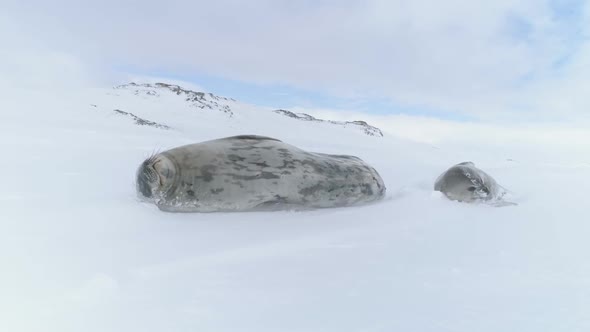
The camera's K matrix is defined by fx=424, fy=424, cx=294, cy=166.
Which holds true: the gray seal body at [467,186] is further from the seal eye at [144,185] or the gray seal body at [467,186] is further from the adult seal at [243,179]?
the seal eye at [144,185]

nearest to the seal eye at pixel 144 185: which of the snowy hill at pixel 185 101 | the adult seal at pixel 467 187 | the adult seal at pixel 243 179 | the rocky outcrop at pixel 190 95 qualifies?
the adult seal at pixel 243 179

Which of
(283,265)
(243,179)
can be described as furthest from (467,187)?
(283,265)

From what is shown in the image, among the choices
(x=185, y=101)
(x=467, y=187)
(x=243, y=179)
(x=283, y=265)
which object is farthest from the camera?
(x=185, y=101)

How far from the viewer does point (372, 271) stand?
1.66 m

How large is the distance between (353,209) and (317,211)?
29 cm

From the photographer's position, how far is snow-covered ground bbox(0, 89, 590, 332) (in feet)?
4.18

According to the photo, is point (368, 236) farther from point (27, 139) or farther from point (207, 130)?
point (207, 130)

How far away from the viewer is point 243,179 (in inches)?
112

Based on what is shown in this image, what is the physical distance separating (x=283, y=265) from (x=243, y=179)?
122 centimetres

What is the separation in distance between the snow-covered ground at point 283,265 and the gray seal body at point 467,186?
432 millimetres

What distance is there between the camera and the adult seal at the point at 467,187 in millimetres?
3736

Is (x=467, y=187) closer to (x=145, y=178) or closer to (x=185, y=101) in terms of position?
(x=145, y=178)

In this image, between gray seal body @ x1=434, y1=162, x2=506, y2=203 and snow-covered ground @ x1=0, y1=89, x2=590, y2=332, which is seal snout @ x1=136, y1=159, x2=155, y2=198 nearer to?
→ snow-covered ground @ x1=0, y1=89, x2=590, y2=332

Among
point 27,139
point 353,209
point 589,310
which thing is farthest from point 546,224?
point 27,139
